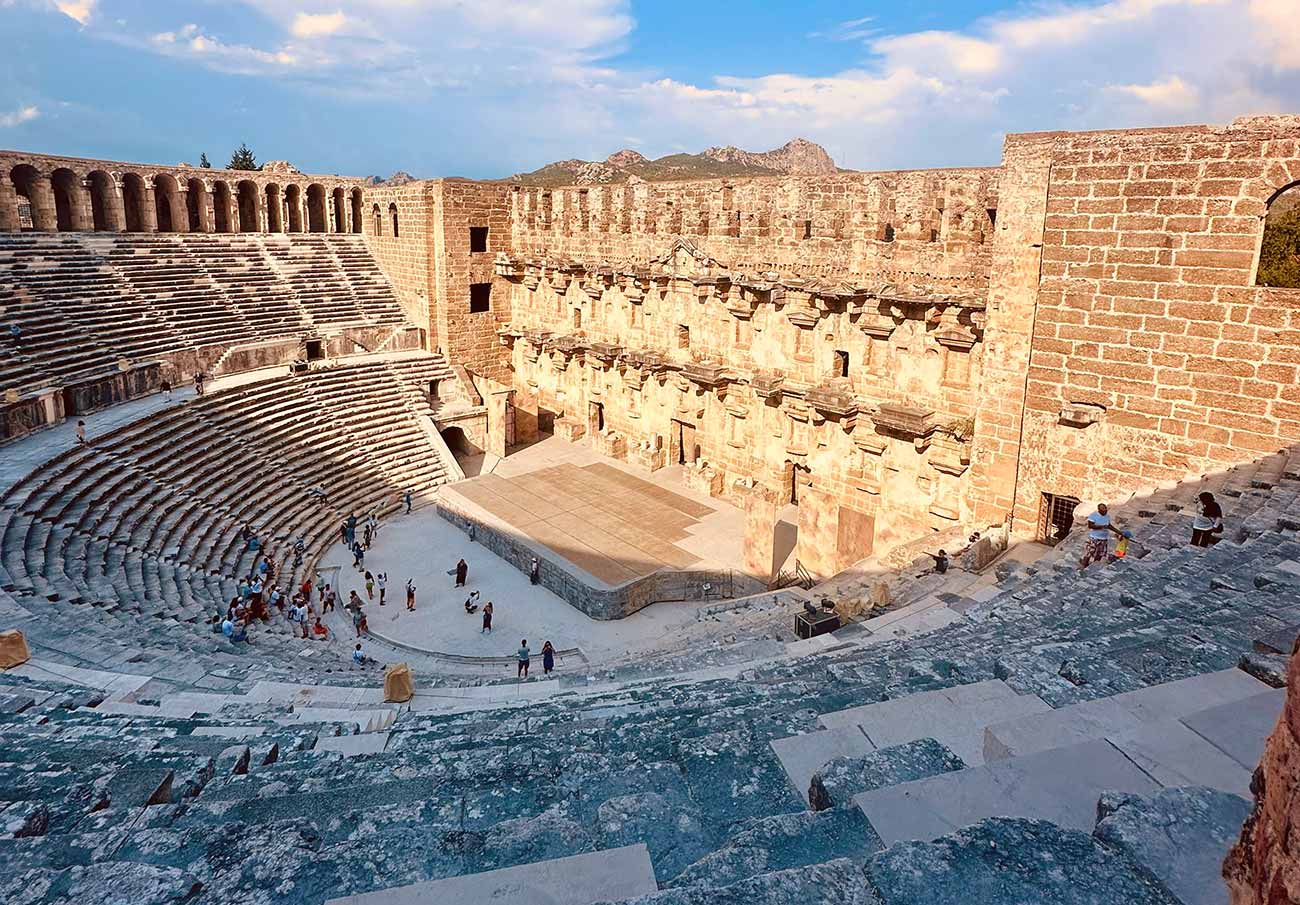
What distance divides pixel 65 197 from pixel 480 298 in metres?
12.0

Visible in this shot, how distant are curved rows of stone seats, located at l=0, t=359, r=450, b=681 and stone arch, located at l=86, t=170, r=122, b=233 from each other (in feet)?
30.6

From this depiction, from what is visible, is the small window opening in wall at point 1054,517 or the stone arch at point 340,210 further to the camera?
the stone arch at point 340,210

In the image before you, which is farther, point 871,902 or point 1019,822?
point 1019,822

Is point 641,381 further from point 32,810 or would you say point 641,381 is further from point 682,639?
point 32,810

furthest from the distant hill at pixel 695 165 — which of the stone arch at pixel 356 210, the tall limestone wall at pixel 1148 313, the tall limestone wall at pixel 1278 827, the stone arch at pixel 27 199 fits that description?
the tall limestone wall at pixel 1278 827

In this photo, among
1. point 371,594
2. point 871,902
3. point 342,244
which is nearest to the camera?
point 871,902

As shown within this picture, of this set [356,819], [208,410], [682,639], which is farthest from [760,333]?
[356,819]

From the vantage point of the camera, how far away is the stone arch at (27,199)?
2155 centimetres

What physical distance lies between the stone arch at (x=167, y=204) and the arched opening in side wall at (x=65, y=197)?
7.17ft

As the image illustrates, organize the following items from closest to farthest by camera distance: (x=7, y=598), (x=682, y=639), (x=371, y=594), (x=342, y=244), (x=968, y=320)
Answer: (x=7, y=598) < (x=682, y=639) < (x=968, y=320) < (x=371, y=594) < (x=342, y=244)

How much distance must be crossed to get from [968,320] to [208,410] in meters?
15.1

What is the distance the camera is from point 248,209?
91.2ft

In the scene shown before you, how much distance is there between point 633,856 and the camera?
3297 millimetres

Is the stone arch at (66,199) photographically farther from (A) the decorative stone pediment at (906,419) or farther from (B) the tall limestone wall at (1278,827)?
(B) the tall limestone wall at (1278,827)
